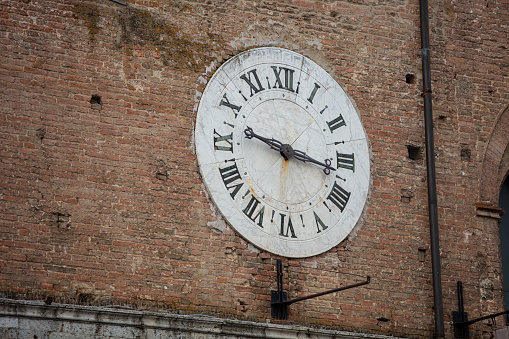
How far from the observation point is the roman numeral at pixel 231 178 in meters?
11.4

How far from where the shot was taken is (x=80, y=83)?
436 inches

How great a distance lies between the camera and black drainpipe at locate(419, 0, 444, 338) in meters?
12.1

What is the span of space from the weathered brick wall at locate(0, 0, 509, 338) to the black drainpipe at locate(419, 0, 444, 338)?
11cm

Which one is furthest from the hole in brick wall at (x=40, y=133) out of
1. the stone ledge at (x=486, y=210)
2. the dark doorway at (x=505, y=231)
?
the dark doorway at (x=505, y=231)

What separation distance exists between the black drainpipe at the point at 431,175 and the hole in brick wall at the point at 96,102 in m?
4.46

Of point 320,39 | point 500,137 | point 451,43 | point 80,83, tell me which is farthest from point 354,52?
point 80,83

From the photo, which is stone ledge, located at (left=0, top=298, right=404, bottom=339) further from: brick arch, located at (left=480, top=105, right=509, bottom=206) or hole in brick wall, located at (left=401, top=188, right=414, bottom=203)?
brick arch, located at (left=480, top=105, right=509, bottom=206)

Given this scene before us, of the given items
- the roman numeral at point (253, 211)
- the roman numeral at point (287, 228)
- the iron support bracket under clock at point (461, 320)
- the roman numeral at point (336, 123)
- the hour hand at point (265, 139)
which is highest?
the roman numeral at point (336, 123)

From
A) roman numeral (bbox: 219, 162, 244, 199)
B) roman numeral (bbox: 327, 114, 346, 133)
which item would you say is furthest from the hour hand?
roman numeral (bbox: 327, 114, 346, 133)

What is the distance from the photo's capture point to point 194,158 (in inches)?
449

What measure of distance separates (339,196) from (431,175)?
1.41 metres

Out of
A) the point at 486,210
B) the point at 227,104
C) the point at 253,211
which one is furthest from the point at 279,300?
the point at 486,210

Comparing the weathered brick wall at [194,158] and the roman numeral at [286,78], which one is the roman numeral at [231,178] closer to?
the weathered brick wall at [194,158]

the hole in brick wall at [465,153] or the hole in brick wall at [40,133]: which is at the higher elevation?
the hole in brick wall at [465,153]
